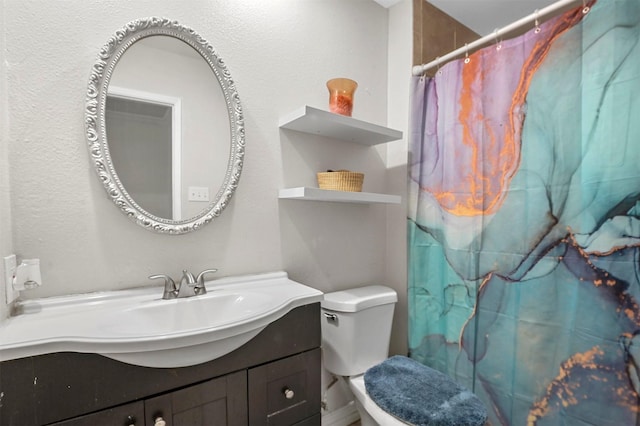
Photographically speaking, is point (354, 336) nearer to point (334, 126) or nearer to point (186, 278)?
point (186, 278)

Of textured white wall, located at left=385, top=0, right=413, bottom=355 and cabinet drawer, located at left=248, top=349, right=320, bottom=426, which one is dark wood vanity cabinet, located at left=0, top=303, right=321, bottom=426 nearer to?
cabinet drawer, located at left=248, top=349, right=320, bottom=426

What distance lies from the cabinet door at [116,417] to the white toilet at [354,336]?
2.62 ft

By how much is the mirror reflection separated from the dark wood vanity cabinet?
0.55m

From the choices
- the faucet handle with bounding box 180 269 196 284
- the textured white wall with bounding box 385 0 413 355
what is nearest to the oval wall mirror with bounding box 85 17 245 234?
the faucet handle with bounding box 180 269 196 284

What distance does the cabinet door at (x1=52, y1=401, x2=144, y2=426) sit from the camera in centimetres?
73

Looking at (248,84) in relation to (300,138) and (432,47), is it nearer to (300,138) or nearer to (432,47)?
(300,138)

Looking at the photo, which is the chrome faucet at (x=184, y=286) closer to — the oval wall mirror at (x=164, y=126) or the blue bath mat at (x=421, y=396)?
the oval wall mirror at (x=164, y=126)

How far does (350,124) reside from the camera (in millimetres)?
1386

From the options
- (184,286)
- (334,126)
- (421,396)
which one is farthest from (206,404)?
(334,126)

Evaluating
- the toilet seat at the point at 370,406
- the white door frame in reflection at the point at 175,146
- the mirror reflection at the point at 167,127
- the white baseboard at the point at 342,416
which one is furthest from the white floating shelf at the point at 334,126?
the white baseboard at the point at 342,416

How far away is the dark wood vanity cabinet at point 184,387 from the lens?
69cm

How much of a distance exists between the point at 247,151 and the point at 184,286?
2.00 feet

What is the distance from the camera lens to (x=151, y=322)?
3.21 feet

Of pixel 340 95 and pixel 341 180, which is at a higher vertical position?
pixel 340 95
